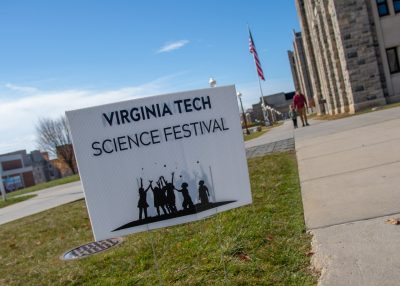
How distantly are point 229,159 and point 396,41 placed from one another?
18.0 m

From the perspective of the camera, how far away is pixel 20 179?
97.6m

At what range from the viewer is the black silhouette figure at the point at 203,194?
290 cm

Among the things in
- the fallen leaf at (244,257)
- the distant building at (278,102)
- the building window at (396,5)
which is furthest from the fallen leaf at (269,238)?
the distant building at (278,102)

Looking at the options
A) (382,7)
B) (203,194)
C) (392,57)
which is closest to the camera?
(203,194)

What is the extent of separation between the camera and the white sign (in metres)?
2.71

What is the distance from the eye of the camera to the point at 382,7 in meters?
17.7

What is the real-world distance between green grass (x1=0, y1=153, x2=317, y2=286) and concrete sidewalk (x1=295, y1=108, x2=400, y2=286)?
0.57 feet

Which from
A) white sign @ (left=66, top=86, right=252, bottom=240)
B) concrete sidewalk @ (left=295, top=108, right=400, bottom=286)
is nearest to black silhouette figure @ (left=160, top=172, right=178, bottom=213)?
white sign @ (left=66, top=86, right=252, bottom=240)

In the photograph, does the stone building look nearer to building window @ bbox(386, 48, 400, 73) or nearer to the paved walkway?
building window @ bbox(386, 48, 400, 73)

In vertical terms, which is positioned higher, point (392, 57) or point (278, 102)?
point (278, 102)

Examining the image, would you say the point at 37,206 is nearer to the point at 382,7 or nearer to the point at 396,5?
the point at 382,7

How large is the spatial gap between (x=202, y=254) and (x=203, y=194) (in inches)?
41.8

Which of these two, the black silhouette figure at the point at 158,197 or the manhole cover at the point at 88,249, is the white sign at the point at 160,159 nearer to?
the black silhouette figure at the point at 158,197

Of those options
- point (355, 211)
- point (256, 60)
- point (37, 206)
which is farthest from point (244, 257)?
point (256, 60)
